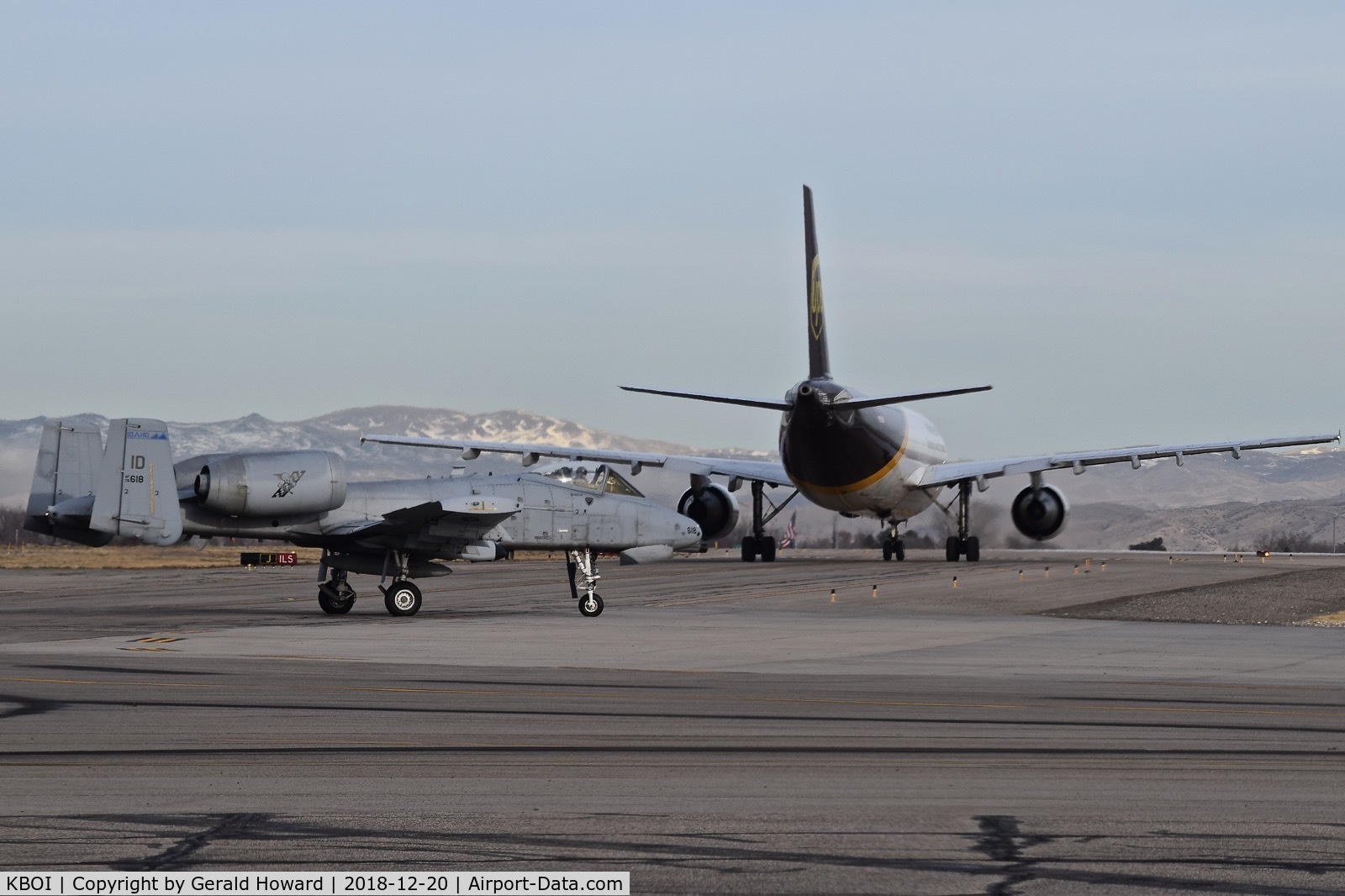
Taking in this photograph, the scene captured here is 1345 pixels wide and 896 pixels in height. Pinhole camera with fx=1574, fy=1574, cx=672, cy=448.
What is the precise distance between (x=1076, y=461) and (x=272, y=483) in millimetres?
33744

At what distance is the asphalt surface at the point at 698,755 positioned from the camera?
7918 millimetres

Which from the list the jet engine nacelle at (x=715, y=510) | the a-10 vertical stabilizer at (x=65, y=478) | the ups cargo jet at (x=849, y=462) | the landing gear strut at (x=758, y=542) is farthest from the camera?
the landing gear strut at (x=758, y=542)

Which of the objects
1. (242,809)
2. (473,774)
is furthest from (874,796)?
(242,809)

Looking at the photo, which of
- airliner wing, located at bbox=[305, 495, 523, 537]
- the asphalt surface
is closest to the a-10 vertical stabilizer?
the asphalt surface

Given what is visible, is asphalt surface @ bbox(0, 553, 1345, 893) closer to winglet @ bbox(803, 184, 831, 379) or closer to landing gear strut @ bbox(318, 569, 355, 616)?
landing gear strut @ bbox(318, 569, 355, 616)

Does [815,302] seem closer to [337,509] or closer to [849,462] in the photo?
[849,462]

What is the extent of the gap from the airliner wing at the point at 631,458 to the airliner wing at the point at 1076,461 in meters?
5.41

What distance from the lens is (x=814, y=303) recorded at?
50031 millimetres

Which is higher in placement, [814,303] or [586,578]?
[814,303]

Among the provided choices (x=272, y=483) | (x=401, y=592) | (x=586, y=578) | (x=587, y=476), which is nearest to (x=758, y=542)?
(x=587, y=476)

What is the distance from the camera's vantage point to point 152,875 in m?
7.34

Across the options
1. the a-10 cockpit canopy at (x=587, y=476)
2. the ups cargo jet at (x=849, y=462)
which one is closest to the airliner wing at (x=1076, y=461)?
the ups cargo jet at (x=849, y=462)

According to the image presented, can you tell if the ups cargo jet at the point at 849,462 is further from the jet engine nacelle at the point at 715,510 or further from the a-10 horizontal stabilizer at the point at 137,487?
the a-10 horizontal stabilizer at the point at 137,487

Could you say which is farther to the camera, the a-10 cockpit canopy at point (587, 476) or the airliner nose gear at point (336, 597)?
the a-10 cockpit canopy at point (587, 476)
